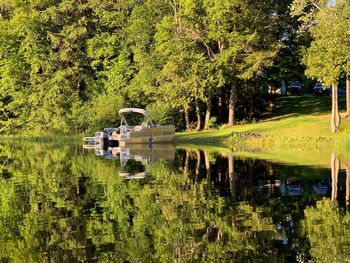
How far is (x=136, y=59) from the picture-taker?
66.2 meters

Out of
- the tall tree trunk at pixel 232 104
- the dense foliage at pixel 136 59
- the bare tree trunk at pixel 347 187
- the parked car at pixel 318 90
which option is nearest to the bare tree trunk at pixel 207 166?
the bare tree trunk at pixel 347 187

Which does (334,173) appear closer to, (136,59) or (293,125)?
(293,125)

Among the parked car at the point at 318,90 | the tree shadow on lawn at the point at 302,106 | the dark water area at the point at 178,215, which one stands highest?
the parked car at the point at 318,90

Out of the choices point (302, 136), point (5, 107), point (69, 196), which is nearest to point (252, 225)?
point (69, 196)

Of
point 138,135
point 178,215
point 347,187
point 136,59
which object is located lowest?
point 178,215

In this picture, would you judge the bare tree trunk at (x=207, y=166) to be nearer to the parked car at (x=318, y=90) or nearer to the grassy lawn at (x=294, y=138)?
the grassy lawn at (x=294, y=138)

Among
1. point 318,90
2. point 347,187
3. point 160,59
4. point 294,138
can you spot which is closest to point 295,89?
point 318,90

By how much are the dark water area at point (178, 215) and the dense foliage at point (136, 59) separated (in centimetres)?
2779

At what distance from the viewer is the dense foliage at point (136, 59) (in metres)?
57.0

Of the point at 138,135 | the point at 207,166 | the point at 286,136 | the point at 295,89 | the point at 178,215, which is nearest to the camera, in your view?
the point at 178,215

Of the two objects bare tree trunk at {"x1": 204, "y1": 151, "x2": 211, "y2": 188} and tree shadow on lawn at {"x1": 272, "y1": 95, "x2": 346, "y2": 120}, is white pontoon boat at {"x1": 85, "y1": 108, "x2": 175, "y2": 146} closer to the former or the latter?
tree shadow on lawn at {"x1": 272, "y1": 95, "x2": 346, "y2": 120}

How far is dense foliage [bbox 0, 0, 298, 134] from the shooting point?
57.0m

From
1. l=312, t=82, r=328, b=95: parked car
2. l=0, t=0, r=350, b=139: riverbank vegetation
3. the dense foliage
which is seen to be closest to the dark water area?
l=0, t=0, r=350, b=139: riverbank vegetation

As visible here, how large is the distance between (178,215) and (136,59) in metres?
49.8
